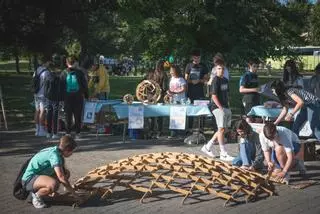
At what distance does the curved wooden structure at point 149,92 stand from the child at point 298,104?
3.20 metres

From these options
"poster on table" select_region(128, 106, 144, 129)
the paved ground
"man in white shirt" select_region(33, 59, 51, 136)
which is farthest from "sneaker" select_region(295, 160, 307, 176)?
"man in white shirt" select_region(33, 59, 51, 136)

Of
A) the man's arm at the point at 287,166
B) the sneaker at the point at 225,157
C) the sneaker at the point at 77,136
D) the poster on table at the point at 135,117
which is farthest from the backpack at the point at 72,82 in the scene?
the man's arm at the point at 287,166

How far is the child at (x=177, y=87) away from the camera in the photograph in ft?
39.5

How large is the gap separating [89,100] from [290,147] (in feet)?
19.4

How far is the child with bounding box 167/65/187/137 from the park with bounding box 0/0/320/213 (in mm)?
31

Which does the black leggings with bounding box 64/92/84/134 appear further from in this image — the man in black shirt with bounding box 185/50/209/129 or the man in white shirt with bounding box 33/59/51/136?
the man in black shirt with bounding box 185/50/209/129

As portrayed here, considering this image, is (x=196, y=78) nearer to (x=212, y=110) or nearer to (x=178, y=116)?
(x=178, y=116)

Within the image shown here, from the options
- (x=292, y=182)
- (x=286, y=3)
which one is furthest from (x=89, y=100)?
(x=286, y=3)

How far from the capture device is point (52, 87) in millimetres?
11953

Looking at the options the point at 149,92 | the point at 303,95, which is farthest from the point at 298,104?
the point at 149,92

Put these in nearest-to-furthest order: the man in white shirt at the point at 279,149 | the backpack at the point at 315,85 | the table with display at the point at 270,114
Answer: the man in white shirt at the point at 279,149, the table with display at the point at 270,114, the backpack at the point at 315,85

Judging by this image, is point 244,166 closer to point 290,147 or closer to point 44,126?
point 290,147

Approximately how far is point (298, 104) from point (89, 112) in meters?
5.01

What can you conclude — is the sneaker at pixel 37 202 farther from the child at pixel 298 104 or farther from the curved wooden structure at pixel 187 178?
the child at pixel 298 104
